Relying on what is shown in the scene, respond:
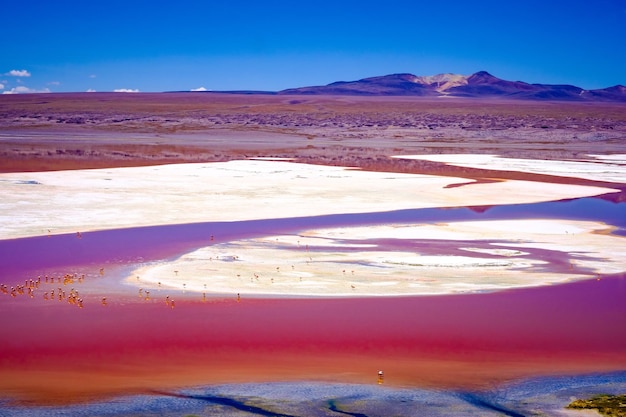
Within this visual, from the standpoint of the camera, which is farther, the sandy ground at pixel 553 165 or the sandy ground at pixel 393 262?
the sandy ground at pixel 553 165

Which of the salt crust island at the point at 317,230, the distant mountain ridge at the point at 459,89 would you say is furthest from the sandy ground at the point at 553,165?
the distant mountain ridge at the point at 459,89

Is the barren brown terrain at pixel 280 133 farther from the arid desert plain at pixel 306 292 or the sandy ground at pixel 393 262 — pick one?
the sandy ground at pixel 393 262

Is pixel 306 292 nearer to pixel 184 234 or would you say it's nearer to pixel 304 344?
pixel 304 344

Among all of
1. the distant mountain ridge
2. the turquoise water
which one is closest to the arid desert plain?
the turquoise water

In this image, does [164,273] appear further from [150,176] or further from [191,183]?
[150,176]

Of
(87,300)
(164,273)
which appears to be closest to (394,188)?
(164,273)

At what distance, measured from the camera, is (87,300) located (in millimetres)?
11398

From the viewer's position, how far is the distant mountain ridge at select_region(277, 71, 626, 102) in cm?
16650

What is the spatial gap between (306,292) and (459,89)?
166404 mm

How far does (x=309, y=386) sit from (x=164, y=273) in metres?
5.53

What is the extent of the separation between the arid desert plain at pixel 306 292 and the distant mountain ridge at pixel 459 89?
13935 centimetres

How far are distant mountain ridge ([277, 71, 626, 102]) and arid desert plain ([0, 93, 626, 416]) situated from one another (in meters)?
139

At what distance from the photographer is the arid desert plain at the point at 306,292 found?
809 centimetres

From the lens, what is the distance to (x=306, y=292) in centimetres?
1205
